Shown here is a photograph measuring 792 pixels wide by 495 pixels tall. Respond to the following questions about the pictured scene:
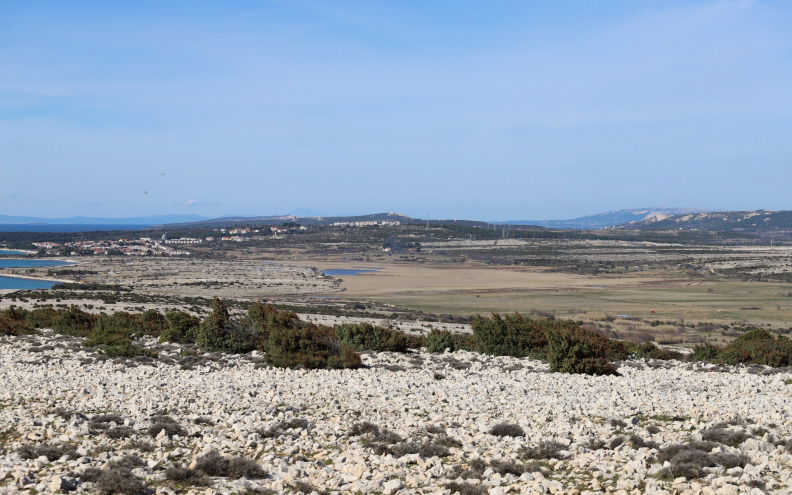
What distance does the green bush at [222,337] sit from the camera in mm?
20297

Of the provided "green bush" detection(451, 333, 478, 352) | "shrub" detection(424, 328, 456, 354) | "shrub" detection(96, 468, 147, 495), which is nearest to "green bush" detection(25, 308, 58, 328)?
"shrub" detection(424, 328, 456, 354)

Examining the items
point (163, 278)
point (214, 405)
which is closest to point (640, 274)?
point (163, 278)

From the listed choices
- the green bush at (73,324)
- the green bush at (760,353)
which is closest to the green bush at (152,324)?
the green bush at (73,324)

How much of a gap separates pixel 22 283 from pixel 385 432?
7948cm

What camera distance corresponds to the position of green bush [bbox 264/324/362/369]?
1716 centimetres

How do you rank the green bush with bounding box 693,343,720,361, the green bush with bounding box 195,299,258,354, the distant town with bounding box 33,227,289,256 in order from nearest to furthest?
1. the green bush with bounding box 195,299,258,354
2. the green bush with bounding box 693,343,720,361
3. the distant town with bounding box 33,227,289,256

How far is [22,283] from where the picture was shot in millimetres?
76938

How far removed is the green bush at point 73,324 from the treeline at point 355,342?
36 mm

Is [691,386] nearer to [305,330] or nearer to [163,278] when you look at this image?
[305,330]

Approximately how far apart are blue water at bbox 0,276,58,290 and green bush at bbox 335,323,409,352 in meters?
60.7

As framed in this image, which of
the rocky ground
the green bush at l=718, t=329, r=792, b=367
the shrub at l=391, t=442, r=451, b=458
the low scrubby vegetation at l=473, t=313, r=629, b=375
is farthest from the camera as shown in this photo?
the green bush at l=718, t=329, r=792, b=367

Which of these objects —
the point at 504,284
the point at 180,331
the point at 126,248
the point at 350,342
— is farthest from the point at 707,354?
the point at 126,248

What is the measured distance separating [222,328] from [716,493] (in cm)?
1651

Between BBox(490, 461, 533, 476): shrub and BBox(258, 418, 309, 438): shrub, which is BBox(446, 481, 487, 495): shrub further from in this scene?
BBox(258, 418, 309, 438): shrub
